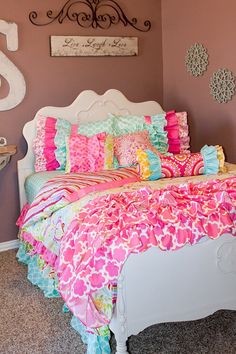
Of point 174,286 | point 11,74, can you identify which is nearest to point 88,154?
point 11,74

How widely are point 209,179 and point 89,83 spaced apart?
56.2 inches

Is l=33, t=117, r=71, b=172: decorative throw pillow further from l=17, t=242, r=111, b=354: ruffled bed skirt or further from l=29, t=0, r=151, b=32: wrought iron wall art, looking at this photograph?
l=29, t=0, r=151, b=32: wrought iron wall art

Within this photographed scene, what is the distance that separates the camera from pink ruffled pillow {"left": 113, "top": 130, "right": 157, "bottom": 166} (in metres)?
3.20

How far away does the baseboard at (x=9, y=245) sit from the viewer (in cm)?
360

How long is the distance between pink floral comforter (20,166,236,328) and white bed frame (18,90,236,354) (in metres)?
0.05

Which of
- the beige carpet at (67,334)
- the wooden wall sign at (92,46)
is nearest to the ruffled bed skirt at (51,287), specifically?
the beige carpet at (67,334)

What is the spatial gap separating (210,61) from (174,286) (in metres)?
2.07

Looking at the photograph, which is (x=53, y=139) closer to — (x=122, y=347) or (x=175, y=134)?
(x=175, y=134)

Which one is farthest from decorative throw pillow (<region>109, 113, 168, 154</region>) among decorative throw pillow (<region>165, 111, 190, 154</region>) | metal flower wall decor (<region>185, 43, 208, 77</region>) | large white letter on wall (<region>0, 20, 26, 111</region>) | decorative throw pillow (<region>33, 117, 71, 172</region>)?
large white letter on wall (<region>0, 20, 26, 111</region>)

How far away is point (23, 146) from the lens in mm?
3539

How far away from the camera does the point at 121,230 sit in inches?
79.8

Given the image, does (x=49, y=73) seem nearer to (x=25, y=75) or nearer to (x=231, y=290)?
(x=25, y=75)

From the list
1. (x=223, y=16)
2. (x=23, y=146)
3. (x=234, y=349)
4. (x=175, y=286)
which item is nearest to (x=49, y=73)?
(x=23, y=146)

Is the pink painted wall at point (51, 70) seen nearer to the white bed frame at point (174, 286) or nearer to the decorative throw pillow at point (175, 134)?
the decorative throw pillow at point (175, 134)
